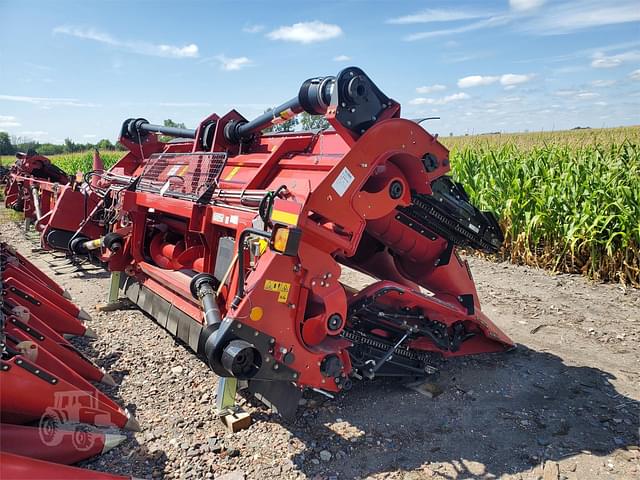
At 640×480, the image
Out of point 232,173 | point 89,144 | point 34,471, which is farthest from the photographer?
point 89,144

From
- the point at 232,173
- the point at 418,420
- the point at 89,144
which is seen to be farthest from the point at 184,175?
the point at 89,144

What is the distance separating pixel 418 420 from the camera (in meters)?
3.43

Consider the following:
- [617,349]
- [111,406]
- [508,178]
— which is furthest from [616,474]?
[508,178]

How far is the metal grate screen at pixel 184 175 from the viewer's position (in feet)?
14.6

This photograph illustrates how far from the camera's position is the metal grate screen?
444 cm

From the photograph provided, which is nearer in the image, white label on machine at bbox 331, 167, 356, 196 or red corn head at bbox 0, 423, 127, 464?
red corn head at bbox 0, 423, 127, 464

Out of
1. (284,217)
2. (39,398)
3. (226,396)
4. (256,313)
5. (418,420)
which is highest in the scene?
(284,217)

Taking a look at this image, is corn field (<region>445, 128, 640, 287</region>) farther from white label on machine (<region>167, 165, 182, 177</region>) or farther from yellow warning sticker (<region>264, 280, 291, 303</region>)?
yellow warning sticker (<region>264, 280, 291, 303</region>)

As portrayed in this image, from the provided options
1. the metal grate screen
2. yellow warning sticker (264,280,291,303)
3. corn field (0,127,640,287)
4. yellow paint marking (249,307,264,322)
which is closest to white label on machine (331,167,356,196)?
yellow warning sticker (264,280,291,303)

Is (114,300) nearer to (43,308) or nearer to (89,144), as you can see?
(43,308)

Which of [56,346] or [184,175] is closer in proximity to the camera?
[56,346]

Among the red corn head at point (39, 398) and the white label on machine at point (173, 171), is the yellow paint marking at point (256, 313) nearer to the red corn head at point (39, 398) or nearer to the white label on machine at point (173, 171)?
the red corn head at point (39, 398)

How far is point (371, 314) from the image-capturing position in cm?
357

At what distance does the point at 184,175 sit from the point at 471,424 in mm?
3311
